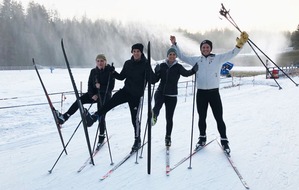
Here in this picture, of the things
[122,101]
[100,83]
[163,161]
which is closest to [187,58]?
[122,101]

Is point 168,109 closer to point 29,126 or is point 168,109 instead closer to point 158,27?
point 29,126

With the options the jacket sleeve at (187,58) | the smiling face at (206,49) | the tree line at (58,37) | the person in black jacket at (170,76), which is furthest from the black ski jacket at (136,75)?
the tree line at (58,37)

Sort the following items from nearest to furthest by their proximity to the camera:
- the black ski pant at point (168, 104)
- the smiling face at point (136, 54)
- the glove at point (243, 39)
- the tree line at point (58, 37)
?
the glove at point (243, 39), the smiling face at point (136, 54), the black ski pant at point (168, 104), the tree line at point (58, 37)

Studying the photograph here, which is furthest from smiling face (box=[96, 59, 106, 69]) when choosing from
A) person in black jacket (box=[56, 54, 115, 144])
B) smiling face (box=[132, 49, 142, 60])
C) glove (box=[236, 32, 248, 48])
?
glove (box=[236, 32, 248, 48])

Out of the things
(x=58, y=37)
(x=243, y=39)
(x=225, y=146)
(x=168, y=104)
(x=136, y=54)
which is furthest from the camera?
(x=58, y=37)

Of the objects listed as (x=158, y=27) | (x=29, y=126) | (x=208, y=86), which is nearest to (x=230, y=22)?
(x=208, y=86)

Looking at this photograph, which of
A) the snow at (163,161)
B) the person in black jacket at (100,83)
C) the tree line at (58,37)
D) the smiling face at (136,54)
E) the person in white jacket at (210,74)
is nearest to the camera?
the snow at (163,161)

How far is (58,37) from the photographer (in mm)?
61062

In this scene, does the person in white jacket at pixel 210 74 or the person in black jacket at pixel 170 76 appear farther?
the person in black jacket at pixel 170 76

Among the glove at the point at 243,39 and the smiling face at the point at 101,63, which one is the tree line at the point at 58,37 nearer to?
the smiling face at the point at 101,63

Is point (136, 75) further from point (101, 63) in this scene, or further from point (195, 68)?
point (195, 68)

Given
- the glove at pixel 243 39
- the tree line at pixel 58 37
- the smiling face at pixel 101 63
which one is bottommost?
the smiling face at pixel 101 63

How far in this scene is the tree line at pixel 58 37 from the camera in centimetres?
5600

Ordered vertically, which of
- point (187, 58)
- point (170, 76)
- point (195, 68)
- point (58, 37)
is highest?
point (58, 37)
